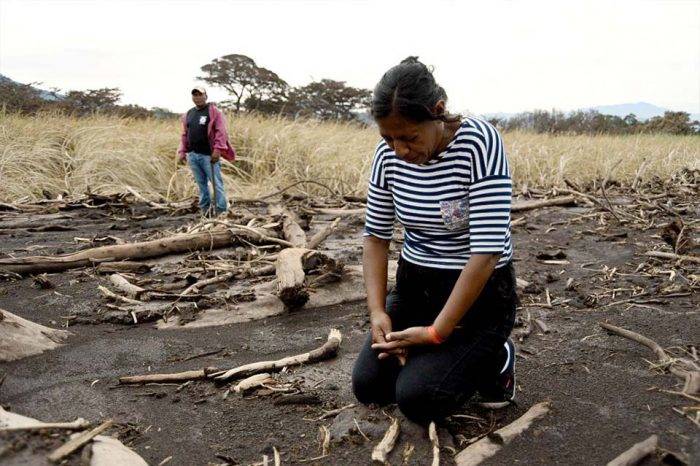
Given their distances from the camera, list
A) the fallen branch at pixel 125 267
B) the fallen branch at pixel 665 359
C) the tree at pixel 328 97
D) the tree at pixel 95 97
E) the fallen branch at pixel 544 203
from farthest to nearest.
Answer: the tree at pixel 328 97 → the tree at pixel 95 97 → the fallen branch at pixel 544 203 → the fallen branch at pixel 125 267 → the fallen branch at pixel 665 359

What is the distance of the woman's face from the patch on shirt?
188mm

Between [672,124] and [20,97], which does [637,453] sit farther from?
[672,124]

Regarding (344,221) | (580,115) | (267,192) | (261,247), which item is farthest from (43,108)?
(580,115)

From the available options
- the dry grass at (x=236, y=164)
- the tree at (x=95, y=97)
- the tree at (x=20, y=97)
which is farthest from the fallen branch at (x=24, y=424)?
the tree at (x=95, y=97)

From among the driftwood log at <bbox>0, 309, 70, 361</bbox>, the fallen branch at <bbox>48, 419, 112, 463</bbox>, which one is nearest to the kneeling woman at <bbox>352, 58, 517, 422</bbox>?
the fallen branch at <bbox>48, 419, 112, 463</bbox>

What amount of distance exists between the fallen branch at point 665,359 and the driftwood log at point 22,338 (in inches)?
108

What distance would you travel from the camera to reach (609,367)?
8.70 feet

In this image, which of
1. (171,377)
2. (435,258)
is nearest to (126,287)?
(171,377)

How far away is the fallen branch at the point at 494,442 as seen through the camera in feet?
6.54

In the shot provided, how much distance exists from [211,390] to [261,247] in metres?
2.18

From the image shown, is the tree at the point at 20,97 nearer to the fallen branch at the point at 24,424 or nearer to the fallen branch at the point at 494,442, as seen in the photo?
the fallen branch at the point at 24,424

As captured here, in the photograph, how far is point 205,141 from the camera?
6.99m

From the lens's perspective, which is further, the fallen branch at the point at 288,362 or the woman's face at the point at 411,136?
the fallen branch at the point at 288,362

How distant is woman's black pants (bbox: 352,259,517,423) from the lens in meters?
2.15
